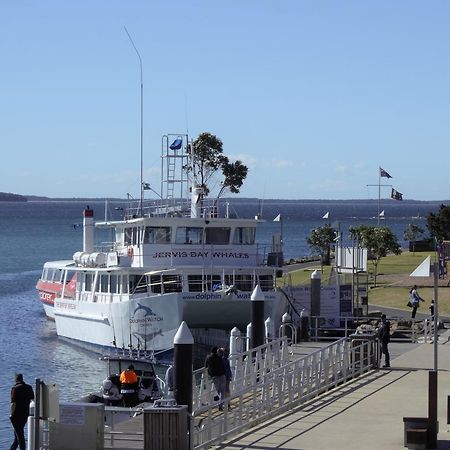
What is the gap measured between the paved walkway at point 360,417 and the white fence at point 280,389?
0.96ft

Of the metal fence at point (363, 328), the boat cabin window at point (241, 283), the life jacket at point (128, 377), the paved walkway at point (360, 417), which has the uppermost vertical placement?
the boat cabin window at point (241, 283)

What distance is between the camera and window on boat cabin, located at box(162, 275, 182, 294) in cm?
4453

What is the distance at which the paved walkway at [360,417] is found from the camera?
22.0 m

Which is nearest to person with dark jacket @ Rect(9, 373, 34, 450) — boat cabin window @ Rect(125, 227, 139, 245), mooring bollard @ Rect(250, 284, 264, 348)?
mooring bollard @ Rect(250, 284, 264, 348)

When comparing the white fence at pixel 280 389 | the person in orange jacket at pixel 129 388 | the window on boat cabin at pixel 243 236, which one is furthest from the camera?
the window on boat cabin at pixel 243 236

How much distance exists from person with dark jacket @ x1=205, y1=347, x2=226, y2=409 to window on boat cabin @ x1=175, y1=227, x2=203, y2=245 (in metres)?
20.2

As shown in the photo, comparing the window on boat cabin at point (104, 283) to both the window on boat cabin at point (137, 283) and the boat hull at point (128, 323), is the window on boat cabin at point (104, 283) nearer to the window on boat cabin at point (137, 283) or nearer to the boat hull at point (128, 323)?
the boat hull at point (128, 323)

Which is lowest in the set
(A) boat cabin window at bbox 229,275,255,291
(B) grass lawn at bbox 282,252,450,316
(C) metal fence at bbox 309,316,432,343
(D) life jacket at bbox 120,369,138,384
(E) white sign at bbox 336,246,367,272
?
(D) life jacket at bbox 120,369,138,384

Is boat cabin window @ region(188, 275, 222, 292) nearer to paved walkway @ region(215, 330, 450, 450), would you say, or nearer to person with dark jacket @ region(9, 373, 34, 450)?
paved walkway @ region(215, 330, 450, 450)

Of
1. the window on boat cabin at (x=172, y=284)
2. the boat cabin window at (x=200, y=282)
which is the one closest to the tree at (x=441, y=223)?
the boat cabin window at (x=200, y=282)

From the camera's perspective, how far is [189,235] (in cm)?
4594

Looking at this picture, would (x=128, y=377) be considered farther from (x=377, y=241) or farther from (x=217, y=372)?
(x=377, y=241)

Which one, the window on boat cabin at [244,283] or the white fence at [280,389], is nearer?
the white fence at [280,389]

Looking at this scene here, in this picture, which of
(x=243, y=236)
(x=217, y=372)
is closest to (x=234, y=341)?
(x=217, y=372)
